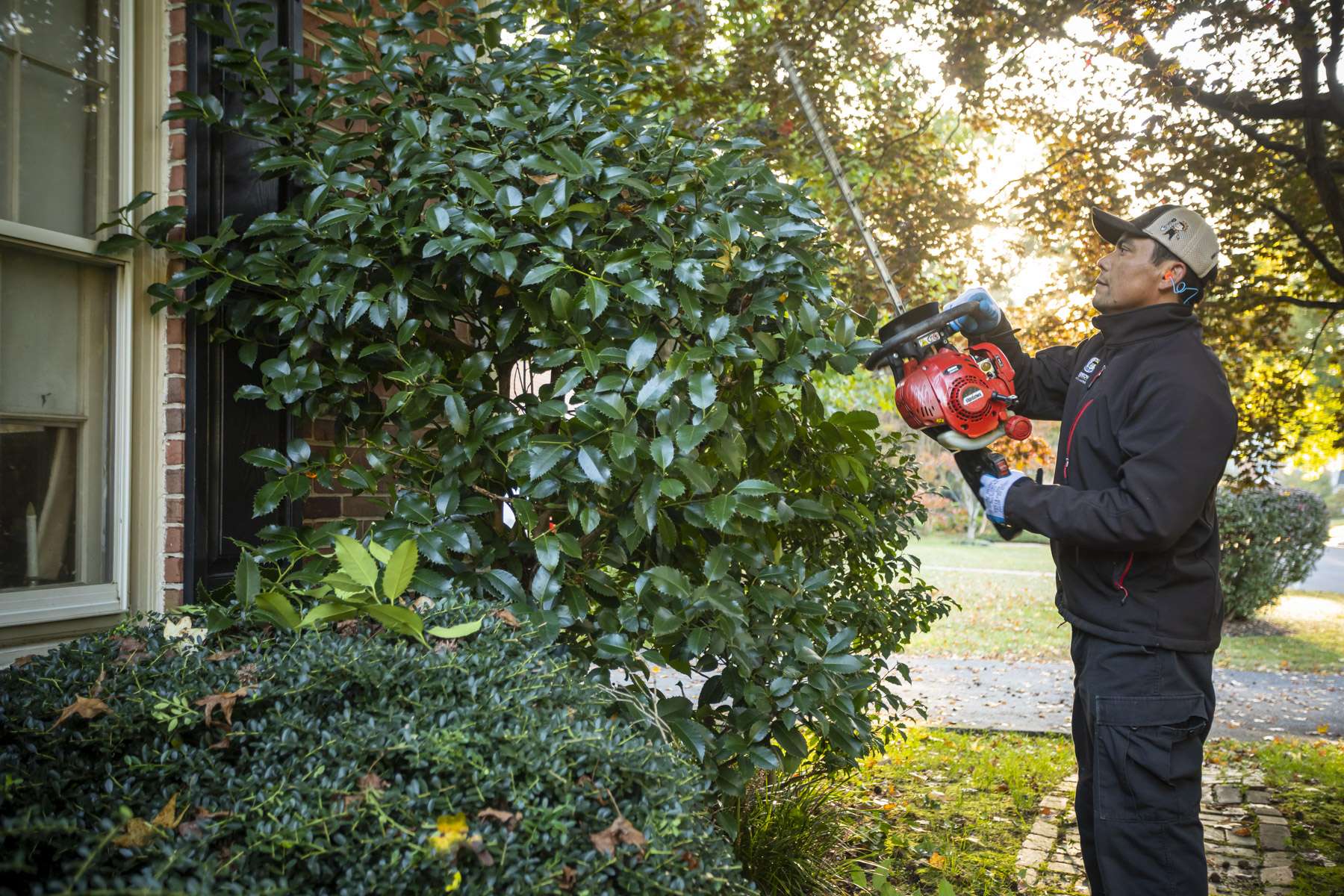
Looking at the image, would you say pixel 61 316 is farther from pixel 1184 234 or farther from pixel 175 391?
pixel 1184 234

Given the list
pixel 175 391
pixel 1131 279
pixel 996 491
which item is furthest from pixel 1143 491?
pixel 175 391

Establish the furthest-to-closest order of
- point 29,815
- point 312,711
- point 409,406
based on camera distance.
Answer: point 409,406 → point 312,711 → point 29,815

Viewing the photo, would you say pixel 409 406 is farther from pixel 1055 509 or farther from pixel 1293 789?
pixel 1293 789

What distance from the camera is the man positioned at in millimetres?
2432

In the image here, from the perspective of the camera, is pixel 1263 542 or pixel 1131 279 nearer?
pixel 1131 279

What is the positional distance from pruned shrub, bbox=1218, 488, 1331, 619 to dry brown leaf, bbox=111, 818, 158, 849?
405 inches

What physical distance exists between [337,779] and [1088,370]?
235cm

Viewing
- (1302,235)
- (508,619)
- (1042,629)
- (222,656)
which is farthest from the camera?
(1042,629)

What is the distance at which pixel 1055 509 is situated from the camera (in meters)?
2.54

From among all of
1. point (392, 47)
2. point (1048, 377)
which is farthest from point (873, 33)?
point (392, 47)

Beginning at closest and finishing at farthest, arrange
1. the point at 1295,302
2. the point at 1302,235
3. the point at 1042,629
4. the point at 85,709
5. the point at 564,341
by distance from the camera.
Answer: the point at 85,709 < the point at 564,341 < the point at 1302,235 < the point at 1295,302 < the point at 1042,629

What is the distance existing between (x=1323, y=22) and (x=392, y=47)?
4275 millimetres

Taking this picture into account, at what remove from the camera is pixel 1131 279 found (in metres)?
2.73

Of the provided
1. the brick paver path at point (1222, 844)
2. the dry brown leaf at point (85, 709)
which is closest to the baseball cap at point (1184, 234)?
the brick paver path at point (1222, 844)
